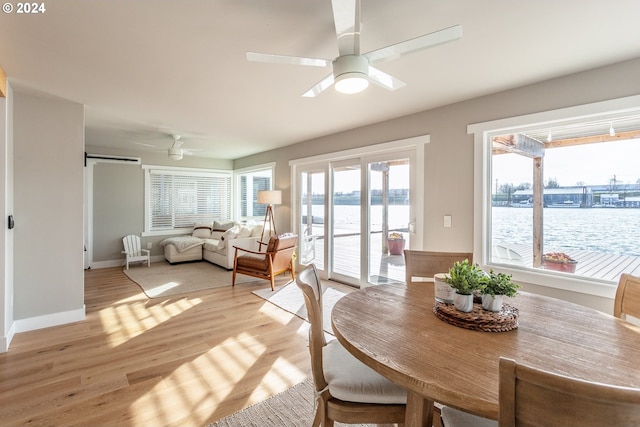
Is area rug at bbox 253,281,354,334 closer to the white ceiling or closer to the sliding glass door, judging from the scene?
the sliding glass door

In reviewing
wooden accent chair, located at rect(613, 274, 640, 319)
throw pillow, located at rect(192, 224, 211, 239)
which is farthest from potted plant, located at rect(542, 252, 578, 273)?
throw pillow, located at rect(192, 224, 211, 239)

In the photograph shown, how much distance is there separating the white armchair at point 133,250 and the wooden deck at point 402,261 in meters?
3.54

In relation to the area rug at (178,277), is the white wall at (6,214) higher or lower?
higher

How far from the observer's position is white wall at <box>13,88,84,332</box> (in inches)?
115

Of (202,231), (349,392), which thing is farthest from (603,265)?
(202,231)

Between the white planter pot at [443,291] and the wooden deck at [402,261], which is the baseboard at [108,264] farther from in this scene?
the white planter pot at [443,291]

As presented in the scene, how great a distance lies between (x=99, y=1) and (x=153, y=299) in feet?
11.3

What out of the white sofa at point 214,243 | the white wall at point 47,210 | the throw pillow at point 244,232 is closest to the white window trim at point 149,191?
the white sofa at point 214,243

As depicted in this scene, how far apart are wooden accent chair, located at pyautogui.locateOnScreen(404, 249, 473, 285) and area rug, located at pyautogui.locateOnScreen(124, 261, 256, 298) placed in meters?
3.27

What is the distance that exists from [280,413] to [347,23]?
7.39 ft

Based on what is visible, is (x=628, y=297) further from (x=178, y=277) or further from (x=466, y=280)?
(x=178, y=277)

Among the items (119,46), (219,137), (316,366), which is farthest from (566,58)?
(219,137)

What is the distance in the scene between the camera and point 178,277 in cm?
503

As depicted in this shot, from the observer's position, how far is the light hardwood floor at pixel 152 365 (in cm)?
183
